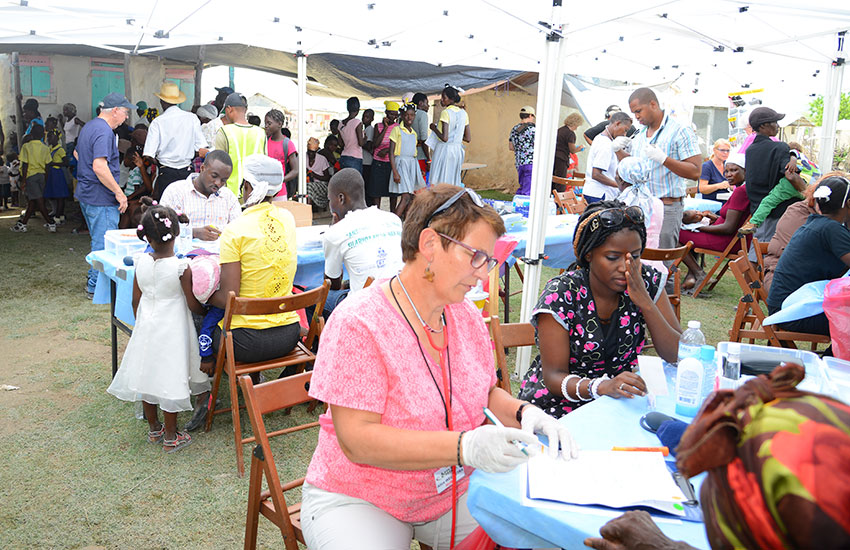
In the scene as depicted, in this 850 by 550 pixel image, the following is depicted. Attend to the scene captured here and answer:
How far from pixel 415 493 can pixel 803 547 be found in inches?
47.4

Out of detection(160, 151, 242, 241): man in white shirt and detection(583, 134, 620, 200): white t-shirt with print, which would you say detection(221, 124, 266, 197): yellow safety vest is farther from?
detection(583, 134, 620, 200): white t-shirt with print

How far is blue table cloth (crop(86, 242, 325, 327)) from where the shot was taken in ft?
12.7

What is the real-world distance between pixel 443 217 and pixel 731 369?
1056 mm

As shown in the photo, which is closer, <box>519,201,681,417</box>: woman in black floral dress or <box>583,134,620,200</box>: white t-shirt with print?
<box>519,201,681,417</box>: woman in black floral dress

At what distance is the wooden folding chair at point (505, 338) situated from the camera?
268cm

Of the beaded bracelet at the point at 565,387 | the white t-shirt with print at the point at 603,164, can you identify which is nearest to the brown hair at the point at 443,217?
the beaded bracelet at the point at 565,387

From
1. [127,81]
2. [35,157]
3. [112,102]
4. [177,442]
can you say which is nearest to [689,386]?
[177,442]

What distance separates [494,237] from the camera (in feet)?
6.12

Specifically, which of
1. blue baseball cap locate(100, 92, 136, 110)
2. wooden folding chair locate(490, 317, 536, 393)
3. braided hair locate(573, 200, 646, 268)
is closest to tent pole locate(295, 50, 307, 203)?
blue baseball cap locate(100, 92, 136, 110)

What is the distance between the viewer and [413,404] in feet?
5.68

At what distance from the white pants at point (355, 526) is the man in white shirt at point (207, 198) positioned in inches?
117

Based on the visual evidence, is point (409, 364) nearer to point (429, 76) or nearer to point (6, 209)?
point (429, 76)

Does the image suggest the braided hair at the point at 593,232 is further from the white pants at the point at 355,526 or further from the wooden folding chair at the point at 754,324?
the wooden folding chair at the point at 754,324

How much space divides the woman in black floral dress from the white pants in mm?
745
